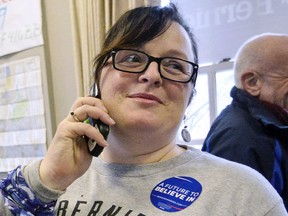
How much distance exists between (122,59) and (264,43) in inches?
35.5

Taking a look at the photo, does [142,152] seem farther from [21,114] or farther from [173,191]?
[21,114]

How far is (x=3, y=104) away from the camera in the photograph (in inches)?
99.8

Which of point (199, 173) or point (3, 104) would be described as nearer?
point (199, 173)

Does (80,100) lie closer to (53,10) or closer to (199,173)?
(199,173)

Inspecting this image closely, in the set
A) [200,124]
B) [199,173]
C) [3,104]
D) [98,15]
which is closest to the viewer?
[199,173]

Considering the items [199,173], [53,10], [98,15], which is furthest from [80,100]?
[53,10]

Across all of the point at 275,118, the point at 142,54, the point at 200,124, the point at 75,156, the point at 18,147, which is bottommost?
the point at 18,147

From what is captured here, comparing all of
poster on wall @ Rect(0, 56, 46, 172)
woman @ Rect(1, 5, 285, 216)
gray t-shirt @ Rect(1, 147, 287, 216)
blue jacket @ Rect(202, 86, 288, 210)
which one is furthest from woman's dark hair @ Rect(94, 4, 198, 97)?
poster on wall @ Rect(0, 56, 46, 172)

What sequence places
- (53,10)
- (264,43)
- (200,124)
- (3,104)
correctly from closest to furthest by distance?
(264,43)
(200,124)
(53,10)
(3,104)

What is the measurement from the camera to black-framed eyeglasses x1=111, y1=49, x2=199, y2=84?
910 millimetres

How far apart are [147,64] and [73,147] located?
28 cm

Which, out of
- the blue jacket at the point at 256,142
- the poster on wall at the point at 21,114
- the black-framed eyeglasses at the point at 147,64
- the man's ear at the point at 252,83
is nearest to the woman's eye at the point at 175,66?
the black-framed eyeglasses at the point at 147,64

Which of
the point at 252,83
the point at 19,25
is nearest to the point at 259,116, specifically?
the point at 252,83

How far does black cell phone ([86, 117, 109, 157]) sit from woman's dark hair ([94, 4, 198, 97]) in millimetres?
162
